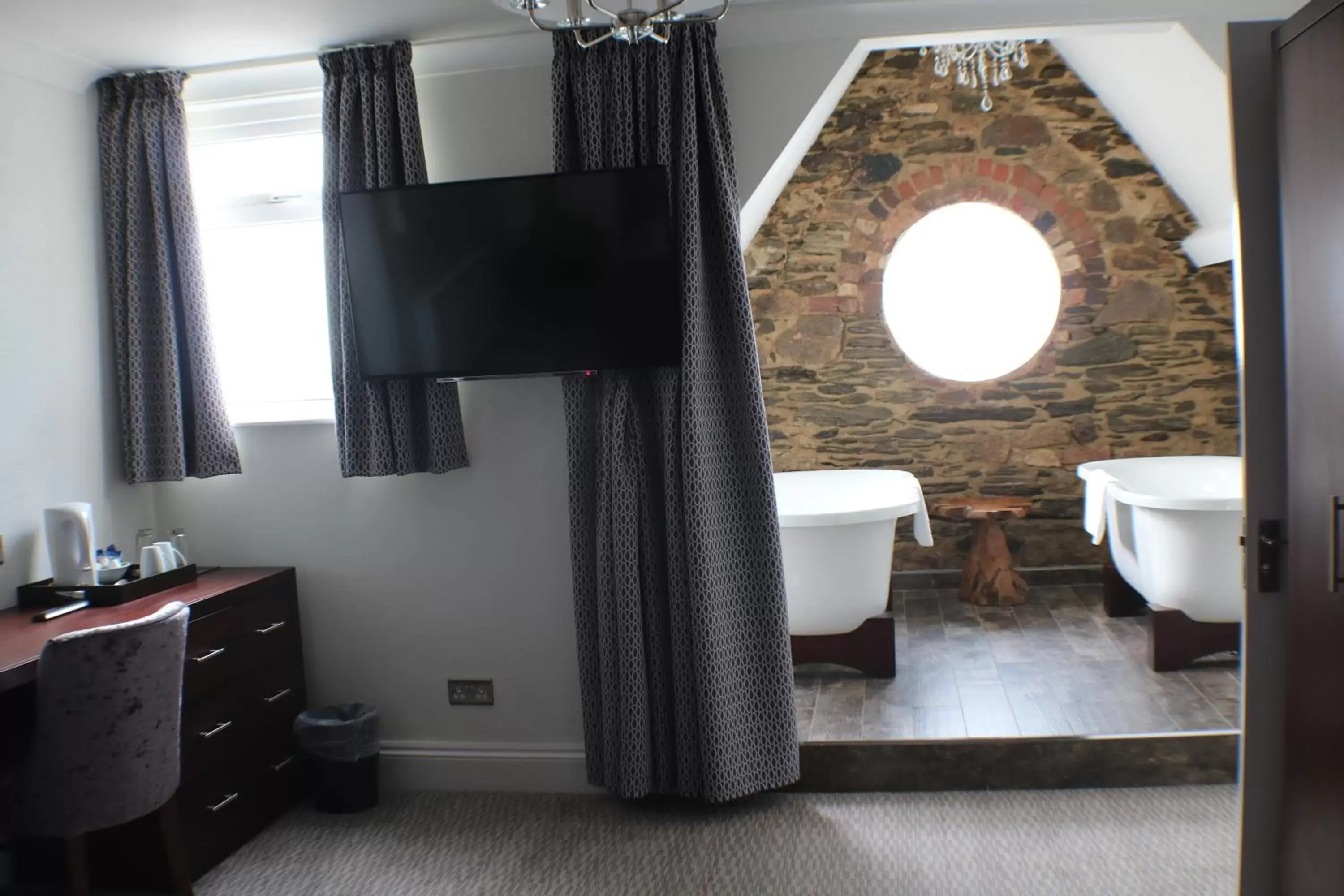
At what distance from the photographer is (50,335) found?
310 cm

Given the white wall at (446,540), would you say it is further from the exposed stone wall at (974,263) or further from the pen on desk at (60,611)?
the exposed stone wall at (974,263)

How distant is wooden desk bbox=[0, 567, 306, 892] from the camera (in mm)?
2756

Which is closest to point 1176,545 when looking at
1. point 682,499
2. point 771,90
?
point 682,499

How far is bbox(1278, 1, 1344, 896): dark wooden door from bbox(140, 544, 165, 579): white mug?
2.95m

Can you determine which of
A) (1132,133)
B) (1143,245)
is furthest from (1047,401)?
(1132,133)

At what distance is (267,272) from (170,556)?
3.30 ft

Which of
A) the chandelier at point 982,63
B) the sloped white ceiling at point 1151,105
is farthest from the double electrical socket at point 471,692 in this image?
the chandelier at point 982,63

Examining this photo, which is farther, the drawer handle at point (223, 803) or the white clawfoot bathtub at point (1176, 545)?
the white clawfoot bathtub at point (1176, 545)

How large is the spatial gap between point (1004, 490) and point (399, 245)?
3336mm

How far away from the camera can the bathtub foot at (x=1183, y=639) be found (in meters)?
3.70

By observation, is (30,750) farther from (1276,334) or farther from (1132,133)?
(1132,133)

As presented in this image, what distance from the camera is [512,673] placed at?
10.9 feet

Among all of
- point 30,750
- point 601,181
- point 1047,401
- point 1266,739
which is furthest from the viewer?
point 1047,401

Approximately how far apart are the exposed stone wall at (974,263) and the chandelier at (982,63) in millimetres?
53
